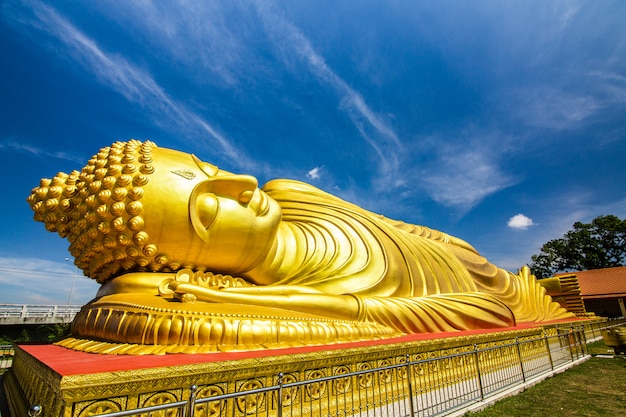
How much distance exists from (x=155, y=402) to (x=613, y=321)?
693 inches

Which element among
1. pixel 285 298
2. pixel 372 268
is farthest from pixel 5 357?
pixel 372 268

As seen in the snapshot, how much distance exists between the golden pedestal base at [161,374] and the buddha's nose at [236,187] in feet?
7.42

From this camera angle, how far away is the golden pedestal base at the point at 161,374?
2.02 m

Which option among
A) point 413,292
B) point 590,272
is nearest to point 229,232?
point 413,292

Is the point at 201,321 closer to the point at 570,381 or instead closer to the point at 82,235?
the point at 82,235

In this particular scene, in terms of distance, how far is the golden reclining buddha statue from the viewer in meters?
3.35

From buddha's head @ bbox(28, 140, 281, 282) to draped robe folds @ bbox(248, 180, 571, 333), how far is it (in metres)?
0.67

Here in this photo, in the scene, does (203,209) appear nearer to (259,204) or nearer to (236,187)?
(236,187)

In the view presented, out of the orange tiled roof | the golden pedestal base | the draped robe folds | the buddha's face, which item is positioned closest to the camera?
the golden pedestal base

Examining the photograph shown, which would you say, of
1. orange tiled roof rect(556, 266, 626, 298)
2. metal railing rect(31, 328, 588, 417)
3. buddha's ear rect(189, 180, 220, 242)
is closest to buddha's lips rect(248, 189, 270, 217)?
buddha's ear rect(189, 180, 220, 242)

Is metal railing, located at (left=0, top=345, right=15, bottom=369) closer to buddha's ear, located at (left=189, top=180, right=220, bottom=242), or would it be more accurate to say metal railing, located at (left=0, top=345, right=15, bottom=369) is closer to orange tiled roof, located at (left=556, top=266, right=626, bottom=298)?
buddha's ear, located at (left=189, top=180, right=220, bottom=242)

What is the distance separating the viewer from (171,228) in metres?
4.23

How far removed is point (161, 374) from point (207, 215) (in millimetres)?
2420

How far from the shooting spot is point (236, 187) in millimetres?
4762
